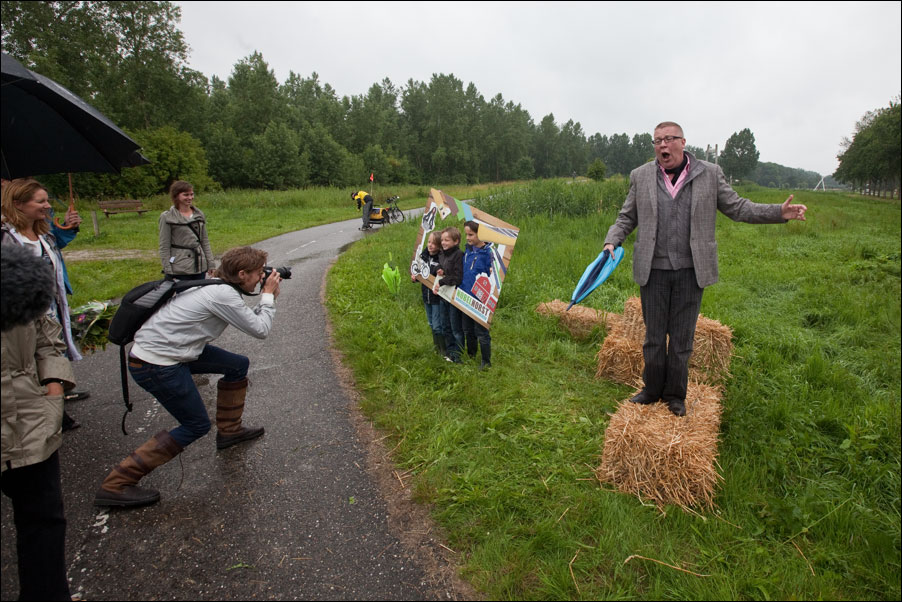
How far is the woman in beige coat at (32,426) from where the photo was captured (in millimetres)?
1895

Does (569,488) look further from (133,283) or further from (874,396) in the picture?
(133,283)

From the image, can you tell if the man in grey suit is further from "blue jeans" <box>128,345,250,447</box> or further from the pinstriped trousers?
"blue jeans" <box>128,345,250,447</box>

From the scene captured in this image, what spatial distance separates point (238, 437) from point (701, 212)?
149 inches

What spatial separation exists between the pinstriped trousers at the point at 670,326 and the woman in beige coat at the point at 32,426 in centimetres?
347

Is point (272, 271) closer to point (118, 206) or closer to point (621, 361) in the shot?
point (621, 361)

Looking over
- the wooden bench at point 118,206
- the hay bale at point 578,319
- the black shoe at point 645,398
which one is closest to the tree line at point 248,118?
the wooden bench at point 118,206

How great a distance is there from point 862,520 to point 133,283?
9.88 meters

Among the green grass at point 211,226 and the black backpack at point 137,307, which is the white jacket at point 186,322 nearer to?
the black backpack at point 137,307

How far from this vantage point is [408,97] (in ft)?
228

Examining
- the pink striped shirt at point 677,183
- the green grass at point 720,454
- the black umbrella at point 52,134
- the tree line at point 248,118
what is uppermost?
the tree line at point 248,118

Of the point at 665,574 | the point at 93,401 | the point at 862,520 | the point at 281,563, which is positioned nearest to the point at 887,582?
the point at 862,520

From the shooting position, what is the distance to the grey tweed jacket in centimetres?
327

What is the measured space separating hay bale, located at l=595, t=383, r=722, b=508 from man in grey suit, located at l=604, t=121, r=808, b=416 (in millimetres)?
374

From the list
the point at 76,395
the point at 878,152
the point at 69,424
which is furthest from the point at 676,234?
the point at 76,395
